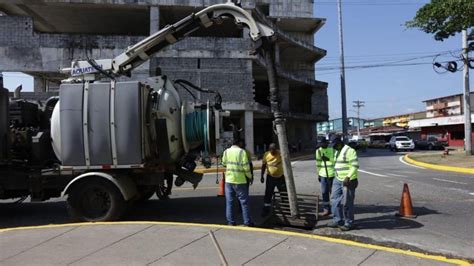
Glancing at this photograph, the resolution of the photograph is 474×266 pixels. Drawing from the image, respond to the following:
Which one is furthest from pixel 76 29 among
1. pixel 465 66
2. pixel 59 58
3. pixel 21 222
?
pixel 21 222

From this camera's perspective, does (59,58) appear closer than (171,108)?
No

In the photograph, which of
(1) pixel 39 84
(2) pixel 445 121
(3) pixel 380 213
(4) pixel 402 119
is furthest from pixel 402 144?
(4) pixel 402 119

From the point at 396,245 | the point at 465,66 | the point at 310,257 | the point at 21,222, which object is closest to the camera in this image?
the point at 310,257

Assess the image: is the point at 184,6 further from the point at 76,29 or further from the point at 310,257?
the point at 310,257

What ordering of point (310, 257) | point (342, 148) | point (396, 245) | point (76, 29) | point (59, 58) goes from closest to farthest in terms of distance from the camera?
point (310, 257) → point (396, 245) → point (342, 148) → point (59, 58) → point (76, 29)

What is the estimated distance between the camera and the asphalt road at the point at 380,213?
308 inches

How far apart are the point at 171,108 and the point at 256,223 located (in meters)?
2.87

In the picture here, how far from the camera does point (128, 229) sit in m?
7.68

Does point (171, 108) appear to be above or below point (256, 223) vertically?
above

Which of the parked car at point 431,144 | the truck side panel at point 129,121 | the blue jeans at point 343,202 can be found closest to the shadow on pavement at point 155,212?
the truck side panel at point 129,121

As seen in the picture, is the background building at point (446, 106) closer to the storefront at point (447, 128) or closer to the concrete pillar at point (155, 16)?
the storefront at point (447, 128)

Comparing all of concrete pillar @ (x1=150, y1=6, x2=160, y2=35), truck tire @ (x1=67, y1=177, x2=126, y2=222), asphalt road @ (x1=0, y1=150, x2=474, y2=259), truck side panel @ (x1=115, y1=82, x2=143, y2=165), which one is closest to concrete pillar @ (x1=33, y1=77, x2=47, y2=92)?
concrete pillar @ (x1=150, y1=6, x2=160, y2=35)

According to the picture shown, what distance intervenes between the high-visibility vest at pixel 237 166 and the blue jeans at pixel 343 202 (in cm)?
159

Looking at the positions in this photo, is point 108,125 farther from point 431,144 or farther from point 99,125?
point 431,144
